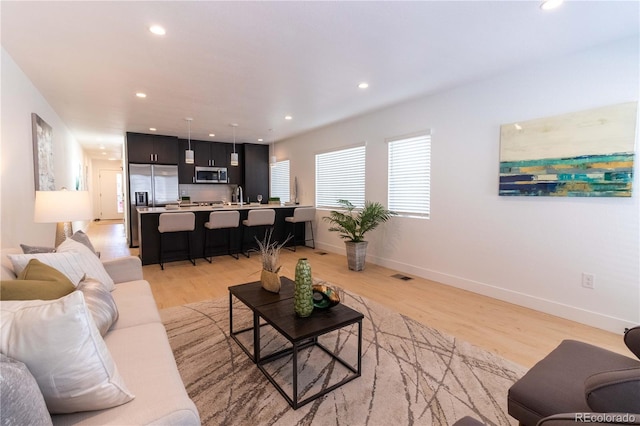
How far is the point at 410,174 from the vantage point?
4.49 m

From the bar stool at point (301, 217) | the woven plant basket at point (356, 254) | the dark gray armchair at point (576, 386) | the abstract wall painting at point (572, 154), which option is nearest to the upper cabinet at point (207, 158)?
the bar stool at point (301, 217)

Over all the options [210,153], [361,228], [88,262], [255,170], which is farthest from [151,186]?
[88,262]

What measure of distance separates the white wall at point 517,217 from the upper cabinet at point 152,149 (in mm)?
4791

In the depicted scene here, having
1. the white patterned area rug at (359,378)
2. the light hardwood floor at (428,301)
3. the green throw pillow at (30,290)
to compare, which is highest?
the green throw pillow at (30,290)

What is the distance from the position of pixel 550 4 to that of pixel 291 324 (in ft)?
9.18

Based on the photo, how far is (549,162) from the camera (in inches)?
119

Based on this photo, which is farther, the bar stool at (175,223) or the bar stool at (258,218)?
the bar stool at (258,218)

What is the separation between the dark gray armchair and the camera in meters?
0.87

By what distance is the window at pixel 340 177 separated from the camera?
5.41 metres

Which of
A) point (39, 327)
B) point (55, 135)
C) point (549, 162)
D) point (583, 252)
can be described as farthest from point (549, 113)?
point (55, 135)

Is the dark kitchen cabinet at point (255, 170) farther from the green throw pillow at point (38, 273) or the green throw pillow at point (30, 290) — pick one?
the green throw pillow at point (30, 290)

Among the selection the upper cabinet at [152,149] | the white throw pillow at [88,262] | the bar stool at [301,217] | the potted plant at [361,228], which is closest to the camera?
the white throw pillow at [88,262]

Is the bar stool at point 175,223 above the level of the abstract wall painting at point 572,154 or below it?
below

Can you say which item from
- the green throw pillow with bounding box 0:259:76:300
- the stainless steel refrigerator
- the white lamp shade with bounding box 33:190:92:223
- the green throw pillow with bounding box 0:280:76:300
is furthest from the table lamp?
the stainless steel refrigerator
